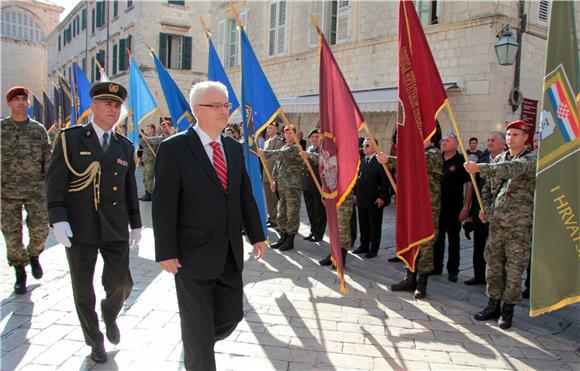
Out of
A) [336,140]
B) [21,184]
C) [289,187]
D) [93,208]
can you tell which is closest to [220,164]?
[93,208]

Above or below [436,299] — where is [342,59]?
above

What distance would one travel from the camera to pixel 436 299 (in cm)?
533

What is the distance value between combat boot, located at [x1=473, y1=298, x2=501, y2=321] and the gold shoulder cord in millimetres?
3757

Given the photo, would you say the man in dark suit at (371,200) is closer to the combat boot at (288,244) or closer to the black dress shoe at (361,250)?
the black dress shoe at (361,250)

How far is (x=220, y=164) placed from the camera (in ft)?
9.64

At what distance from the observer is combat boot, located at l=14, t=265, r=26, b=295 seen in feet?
15.9

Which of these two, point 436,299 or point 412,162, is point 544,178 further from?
point 436,299

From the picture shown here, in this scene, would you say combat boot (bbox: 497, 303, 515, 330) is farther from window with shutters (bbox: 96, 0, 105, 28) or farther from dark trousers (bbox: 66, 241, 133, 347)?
window with shutters (bbox: 96, 0, 105, 28)

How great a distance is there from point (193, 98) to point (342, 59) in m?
14.0

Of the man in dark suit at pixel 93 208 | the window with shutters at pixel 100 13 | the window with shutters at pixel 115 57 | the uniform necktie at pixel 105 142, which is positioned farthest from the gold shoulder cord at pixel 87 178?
the window with shutters at pixel 100 13

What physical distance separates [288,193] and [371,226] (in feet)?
4.74

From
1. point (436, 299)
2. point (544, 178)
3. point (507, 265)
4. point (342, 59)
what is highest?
point (342, 59)

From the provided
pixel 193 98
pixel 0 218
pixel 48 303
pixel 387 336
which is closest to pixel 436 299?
pixel 387 336

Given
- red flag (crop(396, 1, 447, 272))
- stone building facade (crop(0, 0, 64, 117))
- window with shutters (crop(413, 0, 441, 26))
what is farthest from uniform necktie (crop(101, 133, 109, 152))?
stone building facade (crop(0, 0, 64, 117))
